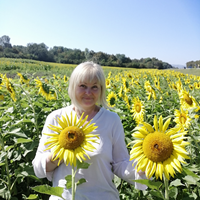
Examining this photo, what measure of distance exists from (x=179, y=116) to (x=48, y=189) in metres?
1.50

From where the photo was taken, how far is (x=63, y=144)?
1.12 m

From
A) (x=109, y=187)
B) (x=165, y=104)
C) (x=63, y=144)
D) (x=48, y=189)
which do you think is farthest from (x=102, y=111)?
(x=165, y=104)

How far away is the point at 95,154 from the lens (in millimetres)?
1591

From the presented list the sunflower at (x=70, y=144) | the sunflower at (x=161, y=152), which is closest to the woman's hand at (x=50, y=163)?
the sunflower at (x=70, y=144)

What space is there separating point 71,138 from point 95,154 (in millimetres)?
533

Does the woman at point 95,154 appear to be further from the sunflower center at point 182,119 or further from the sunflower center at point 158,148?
the sunflower center at point 182,119

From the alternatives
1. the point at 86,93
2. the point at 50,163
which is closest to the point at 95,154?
the point at 50,163

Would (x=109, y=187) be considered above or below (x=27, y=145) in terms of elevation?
below

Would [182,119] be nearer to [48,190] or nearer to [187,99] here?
[187,99]

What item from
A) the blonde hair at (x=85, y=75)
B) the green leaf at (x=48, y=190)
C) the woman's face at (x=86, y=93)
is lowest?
the green leaf at (x=48, y=190)

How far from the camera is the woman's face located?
5.68 ft

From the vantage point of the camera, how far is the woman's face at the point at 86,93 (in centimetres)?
173

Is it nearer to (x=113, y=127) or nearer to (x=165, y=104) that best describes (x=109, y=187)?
(x=113, y=127)

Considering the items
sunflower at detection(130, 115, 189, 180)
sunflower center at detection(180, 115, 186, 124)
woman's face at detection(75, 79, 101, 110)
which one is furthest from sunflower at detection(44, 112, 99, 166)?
sunflower center at detection(180, 115, 186, 124)
